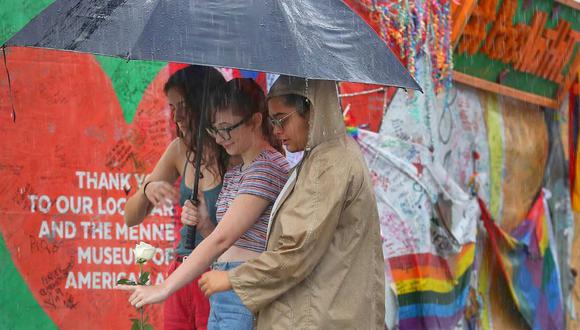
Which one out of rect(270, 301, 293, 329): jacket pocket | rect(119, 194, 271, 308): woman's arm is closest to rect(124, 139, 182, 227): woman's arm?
rect(119, 194, 271, 308): woman's arm

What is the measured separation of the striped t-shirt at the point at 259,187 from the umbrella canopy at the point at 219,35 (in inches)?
21.8

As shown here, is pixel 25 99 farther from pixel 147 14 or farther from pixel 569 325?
pixel 569 325

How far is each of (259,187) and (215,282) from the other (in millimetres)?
462

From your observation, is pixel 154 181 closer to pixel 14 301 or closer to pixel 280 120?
pixel 280 120

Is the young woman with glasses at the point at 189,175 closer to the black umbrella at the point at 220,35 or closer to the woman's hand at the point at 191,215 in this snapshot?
the woman's hand at the point at 191,215

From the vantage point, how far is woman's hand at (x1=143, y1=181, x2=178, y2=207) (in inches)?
174

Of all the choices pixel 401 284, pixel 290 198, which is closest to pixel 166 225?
pixel 401 284

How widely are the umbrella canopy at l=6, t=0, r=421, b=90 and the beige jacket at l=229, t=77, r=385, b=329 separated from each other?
17 centimetres

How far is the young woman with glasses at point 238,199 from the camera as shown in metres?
3.89

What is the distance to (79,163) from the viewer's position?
6086mm

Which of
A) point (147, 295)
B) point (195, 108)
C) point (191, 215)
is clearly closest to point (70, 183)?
point (195, 108)

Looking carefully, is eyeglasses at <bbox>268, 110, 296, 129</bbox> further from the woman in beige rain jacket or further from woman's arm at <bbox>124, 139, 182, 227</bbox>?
woman's arm at <bbox>124, 139, 182, 227</bbox>

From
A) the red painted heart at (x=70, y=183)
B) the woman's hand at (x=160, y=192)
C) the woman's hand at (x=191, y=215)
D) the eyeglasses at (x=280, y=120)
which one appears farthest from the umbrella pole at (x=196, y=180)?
the red painted heart at (x=70, y=183)

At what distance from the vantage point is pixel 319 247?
12.2 ft
